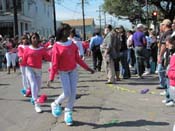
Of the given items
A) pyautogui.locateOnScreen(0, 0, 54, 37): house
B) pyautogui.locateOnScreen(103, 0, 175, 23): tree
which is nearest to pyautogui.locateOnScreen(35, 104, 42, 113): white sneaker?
pyautogui.locateOnScreen(0, 0, 54, 37): house

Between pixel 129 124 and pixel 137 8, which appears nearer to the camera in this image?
pixel 129 124

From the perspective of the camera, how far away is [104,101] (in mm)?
10875

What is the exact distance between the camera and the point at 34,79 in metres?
10.1

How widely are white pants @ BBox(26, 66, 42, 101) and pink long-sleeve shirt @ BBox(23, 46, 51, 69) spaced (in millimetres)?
106

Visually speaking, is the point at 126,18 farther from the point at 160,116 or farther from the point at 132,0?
the point at 160,116

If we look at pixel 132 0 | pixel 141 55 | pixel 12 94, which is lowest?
pixel 12 94

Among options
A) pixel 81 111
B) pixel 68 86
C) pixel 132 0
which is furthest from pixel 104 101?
pixel 132 0

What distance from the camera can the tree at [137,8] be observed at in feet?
165

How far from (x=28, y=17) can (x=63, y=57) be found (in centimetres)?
4615

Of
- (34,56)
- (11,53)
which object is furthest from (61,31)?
(11,53)

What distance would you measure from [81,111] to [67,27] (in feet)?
7.31

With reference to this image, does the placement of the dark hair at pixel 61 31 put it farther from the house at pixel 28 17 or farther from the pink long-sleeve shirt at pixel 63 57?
the house at pixel 28 17

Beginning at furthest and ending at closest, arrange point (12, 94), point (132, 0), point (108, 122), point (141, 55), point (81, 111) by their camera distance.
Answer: point (132, 0) → point (141, 55) → point (12, 94) → point (81, 111) → point (108, 122)

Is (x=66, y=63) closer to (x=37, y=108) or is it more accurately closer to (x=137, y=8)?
(x=37, y=108)
